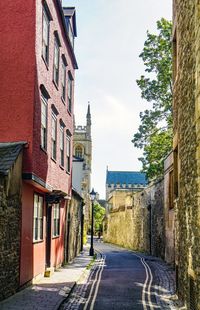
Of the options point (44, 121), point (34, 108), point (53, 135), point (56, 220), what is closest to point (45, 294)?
point (34, 108)

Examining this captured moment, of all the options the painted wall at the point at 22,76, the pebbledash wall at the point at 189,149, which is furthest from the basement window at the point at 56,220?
the pebbledash wall at the point at 189,149

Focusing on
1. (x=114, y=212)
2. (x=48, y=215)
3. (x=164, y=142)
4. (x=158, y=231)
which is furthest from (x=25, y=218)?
(x=114, y=212)

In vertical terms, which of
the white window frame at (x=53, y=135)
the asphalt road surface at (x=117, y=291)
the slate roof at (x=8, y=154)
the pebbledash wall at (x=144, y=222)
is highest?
the white window frame at (x=53, y=135)

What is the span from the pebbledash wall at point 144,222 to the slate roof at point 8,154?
1457cm

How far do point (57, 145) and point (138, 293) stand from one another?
7.76m

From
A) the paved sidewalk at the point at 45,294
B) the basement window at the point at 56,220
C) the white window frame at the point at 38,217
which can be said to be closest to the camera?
the paved sidewalk at the point at 45,294

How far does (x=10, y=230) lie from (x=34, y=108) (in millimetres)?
3983

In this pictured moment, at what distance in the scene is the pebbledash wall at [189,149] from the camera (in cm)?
875

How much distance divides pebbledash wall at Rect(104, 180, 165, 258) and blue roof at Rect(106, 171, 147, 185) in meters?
82.6

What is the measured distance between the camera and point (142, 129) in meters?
33.7

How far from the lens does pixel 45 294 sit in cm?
1306

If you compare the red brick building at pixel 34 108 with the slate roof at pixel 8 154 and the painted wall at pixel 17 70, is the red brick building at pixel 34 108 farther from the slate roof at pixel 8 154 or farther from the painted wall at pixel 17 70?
the slate roof at pixel 8 154

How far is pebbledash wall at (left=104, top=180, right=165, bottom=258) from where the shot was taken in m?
28.5

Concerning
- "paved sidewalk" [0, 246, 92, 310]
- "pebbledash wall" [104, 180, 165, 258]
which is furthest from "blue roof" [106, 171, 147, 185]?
"paved sidewalk" [0, 246, 92, 310]
